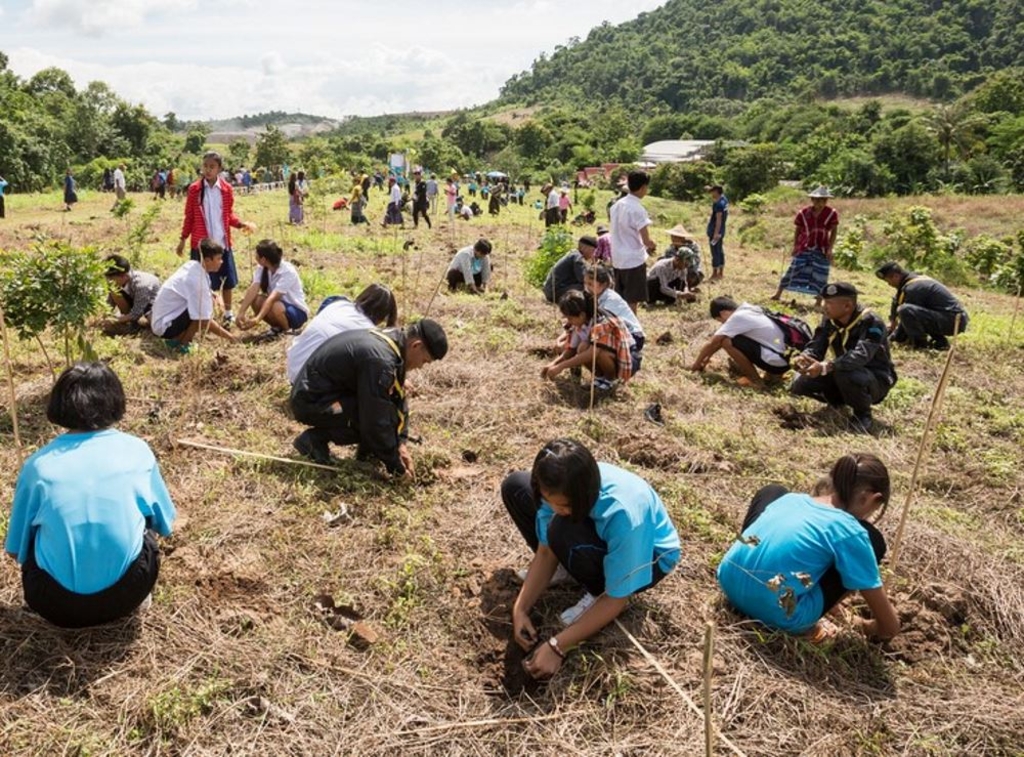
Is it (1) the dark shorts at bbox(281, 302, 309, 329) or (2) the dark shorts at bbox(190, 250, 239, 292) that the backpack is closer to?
(1) the dark shorts at bbox(281, 302, 309, 329)

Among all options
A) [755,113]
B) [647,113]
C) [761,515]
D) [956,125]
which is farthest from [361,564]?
[647,113]

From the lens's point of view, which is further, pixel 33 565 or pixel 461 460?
pixel 461 460

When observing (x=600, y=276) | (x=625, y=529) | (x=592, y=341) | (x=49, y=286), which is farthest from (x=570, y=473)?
(x=49, y=286)

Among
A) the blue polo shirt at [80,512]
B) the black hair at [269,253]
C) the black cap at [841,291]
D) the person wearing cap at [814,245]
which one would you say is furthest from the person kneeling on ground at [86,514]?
the person wearing cap at [814,245]

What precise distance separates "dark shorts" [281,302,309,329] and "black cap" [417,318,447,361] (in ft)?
10.2

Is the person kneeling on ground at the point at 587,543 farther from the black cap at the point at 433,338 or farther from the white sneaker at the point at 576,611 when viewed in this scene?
the black cap at the point at 433,338

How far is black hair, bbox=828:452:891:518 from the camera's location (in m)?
2.65

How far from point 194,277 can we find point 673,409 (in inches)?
156

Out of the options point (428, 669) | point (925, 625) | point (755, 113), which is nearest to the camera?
point (428, 669)

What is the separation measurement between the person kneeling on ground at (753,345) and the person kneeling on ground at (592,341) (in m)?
0.95

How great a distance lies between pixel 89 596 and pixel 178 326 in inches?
148

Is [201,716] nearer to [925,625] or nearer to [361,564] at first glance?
[361,564]

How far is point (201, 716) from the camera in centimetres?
236

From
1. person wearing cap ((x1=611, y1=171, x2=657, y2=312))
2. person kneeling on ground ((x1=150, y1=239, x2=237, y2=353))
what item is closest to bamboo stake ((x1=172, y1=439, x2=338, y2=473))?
person kneeling on ground ((x1=150, y1=239, x2=237, y2=353))
